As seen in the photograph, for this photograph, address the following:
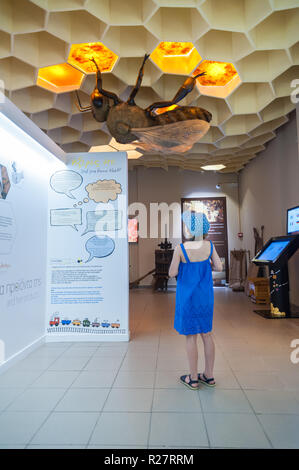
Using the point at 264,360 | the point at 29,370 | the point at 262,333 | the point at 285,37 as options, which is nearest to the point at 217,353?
the point at 264,360

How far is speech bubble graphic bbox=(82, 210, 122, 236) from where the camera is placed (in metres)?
4.32

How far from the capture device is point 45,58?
4.50 m

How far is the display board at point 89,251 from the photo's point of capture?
4.27m

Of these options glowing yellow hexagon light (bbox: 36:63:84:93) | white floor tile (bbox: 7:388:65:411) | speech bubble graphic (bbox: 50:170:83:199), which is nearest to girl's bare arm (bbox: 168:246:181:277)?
white floor tile (bbox: 7:388:65:411)

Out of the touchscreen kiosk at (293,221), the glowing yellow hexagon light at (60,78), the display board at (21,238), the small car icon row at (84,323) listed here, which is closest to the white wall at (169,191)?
the touchscreen kiosk at (293,221)

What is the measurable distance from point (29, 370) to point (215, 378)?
194 centimetres

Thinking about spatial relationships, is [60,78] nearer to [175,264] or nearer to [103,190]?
[103,190]

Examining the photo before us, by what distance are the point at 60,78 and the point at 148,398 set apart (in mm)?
5262

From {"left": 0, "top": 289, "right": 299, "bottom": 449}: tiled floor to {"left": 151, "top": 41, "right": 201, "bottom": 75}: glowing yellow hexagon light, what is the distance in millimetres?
4135

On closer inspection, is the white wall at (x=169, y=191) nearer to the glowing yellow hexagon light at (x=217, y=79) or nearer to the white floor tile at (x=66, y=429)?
the glowing yellow hexagon light at (x=217, y=79)

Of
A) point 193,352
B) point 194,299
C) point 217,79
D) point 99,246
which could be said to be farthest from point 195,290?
point 217,79

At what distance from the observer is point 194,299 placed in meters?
2.64

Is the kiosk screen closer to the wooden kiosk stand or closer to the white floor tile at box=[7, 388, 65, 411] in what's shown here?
the wooden kiosk stand

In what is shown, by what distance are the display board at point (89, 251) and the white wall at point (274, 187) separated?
12.7ft
